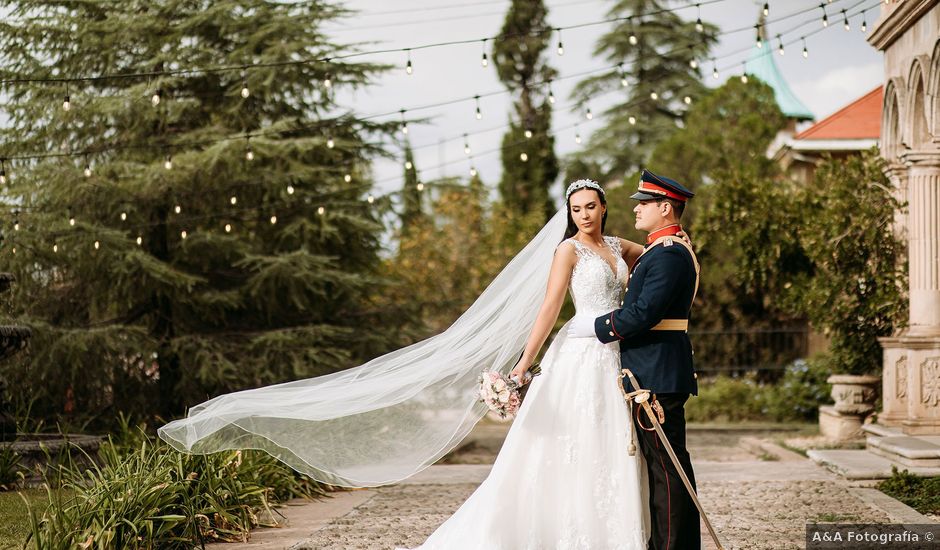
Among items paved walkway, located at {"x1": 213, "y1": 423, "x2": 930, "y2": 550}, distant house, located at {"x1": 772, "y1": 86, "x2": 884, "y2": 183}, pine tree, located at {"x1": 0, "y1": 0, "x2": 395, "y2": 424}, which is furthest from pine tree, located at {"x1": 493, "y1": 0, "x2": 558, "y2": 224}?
paved walkway, located at {"x1": 213, "y1": 423, "x2": 930, "y2": 550}

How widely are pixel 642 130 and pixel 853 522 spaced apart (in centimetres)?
3113

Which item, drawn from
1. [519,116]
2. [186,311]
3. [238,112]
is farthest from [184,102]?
[519,116]

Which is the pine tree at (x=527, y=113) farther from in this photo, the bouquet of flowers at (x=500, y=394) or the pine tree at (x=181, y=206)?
the bouquet of flowers at (x=500, y=394)

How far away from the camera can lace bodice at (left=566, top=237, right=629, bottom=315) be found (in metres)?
5.56

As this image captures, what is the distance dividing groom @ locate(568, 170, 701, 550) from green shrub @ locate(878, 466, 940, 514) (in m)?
3.56

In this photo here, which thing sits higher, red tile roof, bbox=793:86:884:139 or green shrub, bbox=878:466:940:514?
red tile roof, bbox=793:86:884:139

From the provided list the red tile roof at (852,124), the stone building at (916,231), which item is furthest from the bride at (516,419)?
the red tile roof at (852,124)

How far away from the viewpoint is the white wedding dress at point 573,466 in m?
5.31

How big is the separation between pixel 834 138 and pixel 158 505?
69.1ft

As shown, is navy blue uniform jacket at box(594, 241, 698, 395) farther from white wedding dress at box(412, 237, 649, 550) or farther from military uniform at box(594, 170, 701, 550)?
white wedding dress at box(412, 237, 649, 550)

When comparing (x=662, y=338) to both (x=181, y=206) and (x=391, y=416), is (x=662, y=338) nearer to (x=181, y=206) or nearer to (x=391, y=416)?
(x=391, y=416)

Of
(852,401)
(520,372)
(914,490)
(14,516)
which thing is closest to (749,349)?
(852,401)

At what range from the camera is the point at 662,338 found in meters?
5.32

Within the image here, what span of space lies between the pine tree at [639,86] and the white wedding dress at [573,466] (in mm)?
Answer: 32241
